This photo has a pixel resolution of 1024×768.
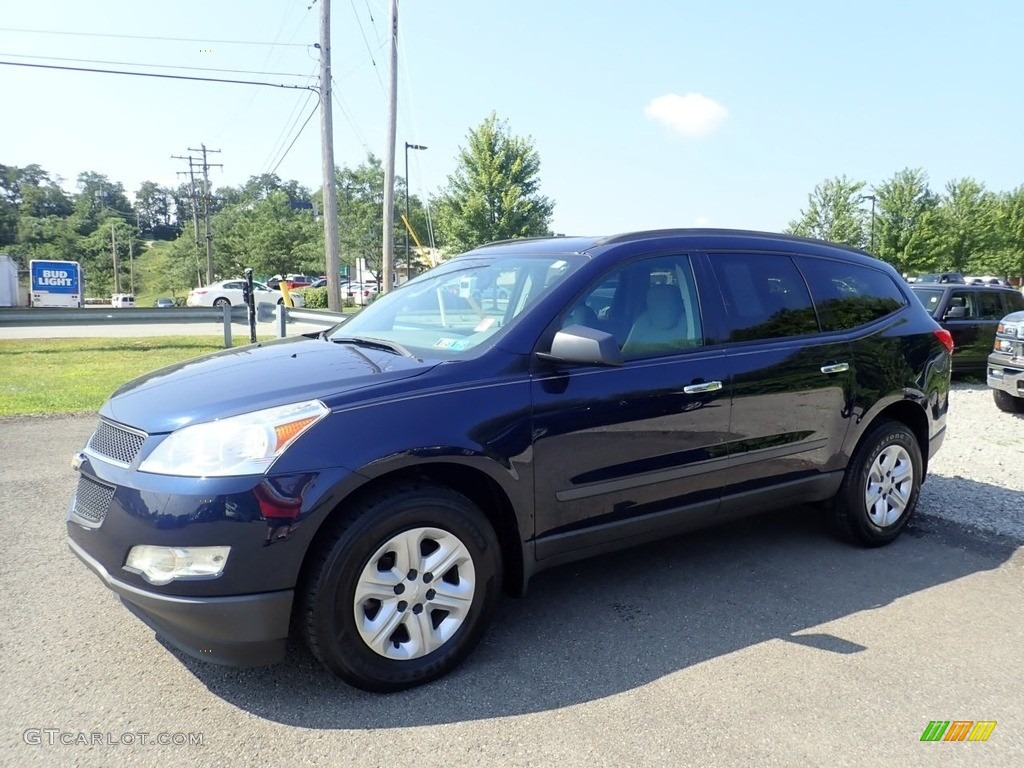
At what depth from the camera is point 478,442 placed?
113 inches

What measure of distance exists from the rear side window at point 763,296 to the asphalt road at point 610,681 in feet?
4.52

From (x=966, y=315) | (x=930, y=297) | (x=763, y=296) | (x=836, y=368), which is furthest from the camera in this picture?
(x=966, y=315)

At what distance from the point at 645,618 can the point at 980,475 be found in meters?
4.25

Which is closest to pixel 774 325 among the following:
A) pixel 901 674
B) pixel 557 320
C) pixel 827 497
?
pixel 827 497

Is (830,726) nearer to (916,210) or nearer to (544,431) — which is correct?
(544,431)

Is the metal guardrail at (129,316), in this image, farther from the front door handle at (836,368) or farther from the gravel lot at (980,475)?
the front door handle at (836,368)

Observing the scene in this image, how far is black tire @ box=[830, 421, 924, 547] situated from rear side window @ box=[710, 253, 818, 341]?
882mm

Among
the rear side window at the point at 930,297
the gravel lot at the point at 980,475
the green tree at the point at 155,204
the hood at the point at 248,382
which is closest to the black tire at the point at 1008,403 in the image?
the gravel lot at the point at 980,475

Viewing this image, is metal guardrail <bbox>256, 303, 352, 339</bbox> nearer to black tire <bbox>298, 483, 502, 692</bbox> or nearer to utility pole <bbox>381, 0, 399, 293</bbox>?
utility pole <bbox>381, 0, 399, 293</bbox>

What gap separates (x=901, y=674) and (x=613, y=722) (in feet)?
4.29

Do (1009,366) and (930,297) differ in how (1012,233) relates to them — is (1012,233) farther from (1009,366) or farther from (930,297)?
(1009,366)

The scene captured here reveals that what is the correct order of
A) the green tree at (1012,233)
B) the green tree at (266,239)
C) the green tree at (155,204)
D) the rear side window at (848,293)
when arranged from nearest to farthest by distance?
the rear side window at (848,293)
the green tree at (1012,233)
the green tree at (266,239)
the green tree at (155,204)

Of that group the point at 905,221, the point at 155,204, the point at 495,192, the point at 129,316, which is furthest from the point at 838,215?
the point at 155,204

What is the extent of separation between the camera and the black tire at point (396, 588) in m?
2.60
